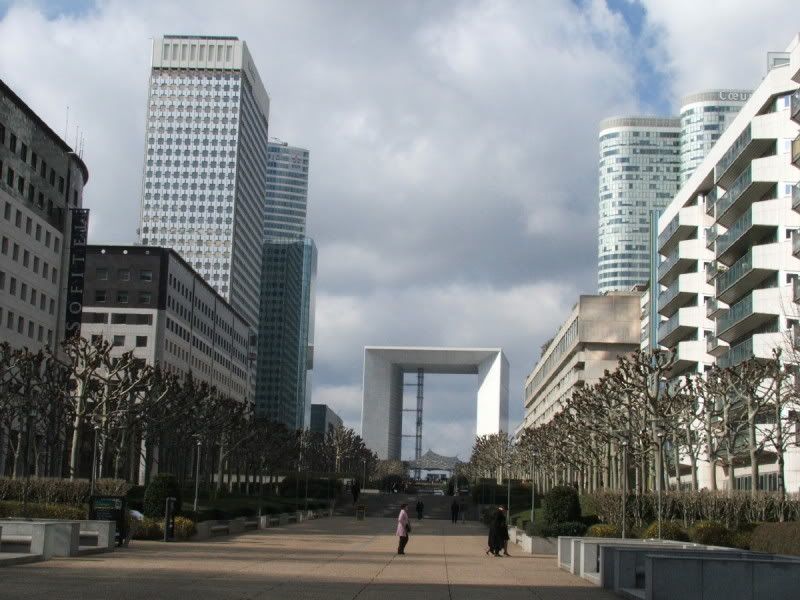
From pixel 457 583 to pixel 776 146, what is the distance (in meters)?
49.6

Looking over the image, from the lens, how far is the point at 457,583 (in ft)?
90.9

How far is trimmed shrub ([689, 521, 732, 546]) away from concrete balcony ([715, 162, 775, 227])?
34.7m

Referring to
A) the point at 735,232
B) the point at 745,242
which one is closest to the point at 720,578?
the point at 735,232

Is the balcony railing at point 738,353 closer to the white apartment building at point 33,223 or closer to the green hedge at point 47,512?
the green hedge at point 47,512

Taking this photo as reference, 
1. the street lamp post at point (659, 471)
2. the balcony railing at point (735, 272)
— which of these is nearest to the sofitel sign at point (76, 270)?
the balcony railing at point (735, 272)

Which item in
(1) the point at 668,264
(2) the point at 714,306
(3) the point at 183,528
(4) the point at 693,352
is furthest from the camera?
(1) the point at 668,264

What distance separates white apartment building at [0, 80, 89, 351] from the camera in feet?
279

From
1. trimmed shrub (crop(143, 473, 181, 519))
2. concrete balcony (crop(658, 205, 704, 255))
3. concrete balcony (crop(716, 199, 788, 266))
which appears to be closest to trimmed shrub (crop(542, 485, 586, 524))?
trimmed shrub (crop(143, 473, 181, 519))

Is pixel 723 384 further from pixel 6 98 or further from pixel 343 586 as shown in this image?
pixel 6 98

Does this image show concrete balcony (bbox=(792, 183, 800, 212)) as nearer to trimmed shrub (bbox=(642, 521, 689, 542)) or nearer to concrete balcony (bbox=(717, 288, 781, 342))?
concrete balcony (bbox=(717, 288, 781, 342))

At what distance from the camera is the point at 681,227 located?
89125 millimetres

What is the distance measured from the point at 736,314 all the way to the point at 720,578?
53037mm

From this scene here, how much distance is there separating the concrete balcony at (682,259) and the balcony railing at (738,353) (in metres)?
12.5

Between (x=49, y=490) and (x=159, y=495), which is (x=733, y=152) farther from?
(x=49, y=490)
